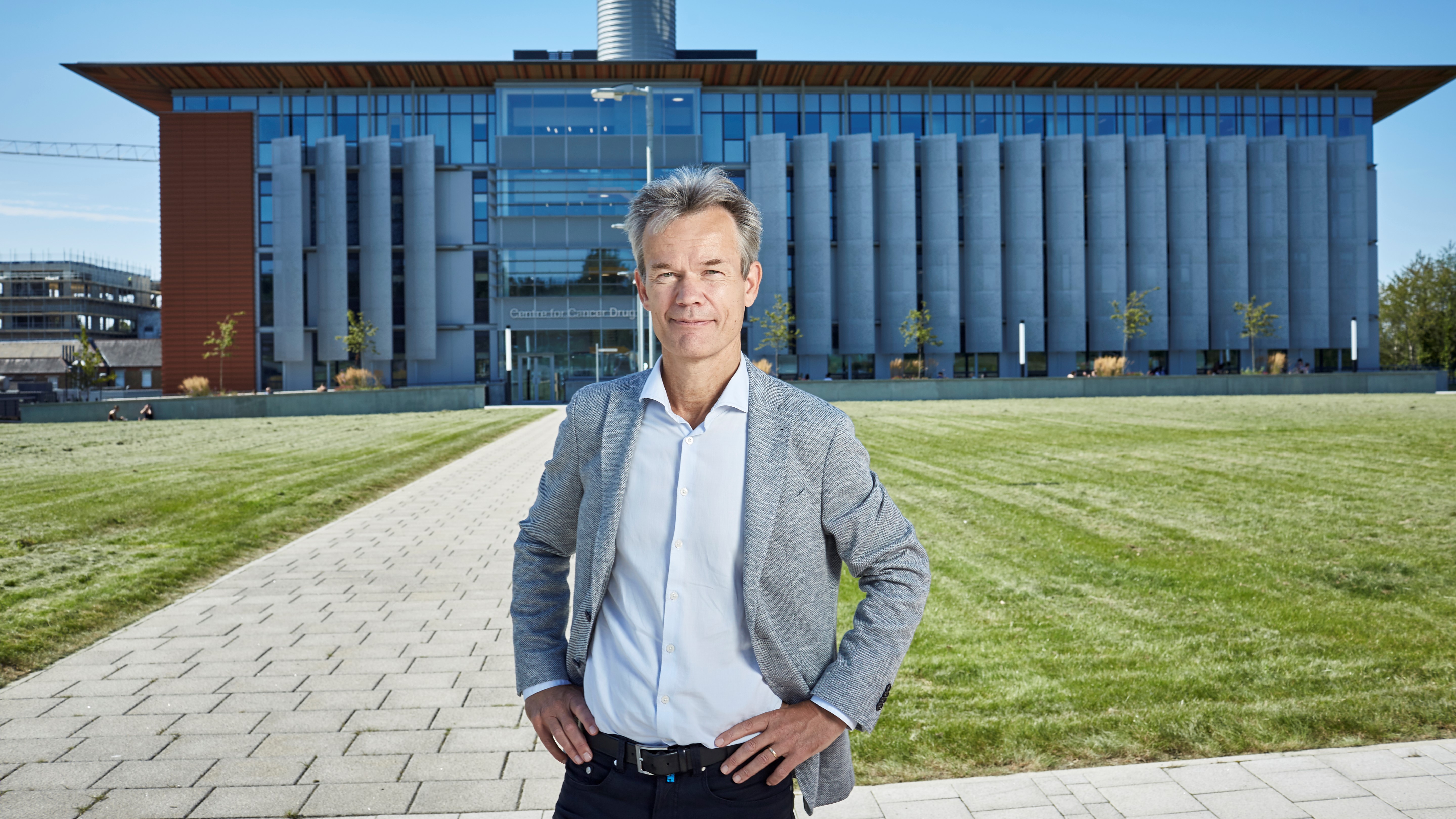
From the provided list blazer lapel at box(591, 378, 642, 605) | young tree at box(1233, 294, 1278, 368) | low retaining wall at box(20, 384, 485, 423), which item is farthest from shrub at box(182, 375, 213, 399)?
young tree at box(1233, 294, 1278, 368)

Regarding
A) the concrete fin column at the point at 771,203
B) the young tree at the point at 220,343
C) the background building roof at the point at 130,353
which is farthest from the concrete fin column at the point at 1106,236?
the background building roof at the point at 130,353

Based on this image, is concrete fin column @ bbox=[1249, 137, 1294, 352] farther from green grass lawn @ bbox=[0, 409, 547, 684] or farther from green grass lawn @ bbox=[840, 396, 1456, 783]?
green grass lawn @ bbox=[0, 409, 547, 684]

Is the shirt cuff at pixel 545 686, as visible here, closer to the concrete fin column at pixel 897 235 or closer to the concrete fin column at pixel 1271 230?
the concrete fin column at pixel 897 235

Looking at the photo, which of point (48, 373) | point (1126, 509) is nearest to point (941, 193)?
point (1126, 509)

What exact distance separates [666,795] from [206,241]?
64.6 meters

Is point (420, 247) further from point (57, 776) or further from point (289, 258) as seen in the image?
point (57, 776)

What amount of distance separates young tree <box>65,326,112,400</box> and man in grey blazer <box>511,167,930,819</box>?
86.7m

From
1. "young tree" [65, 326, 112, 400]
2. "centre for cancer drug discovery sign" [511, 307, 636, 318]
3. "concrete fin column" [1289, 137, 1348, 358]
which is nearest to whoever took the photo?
"centre for cancer drug discovery sign" [511, 307, 636, 318]

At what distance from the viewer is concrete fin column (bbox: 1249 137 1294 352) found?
6116 centimetres

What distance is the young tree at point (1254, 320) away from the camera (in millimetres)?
58031

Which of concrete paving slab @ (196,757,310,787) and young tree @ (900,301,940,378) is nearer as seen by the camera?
concrete paving slab @ (196,757,310,787)

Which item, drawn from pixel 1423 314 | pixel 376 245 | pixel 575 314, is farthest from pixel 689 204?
pixel 1423 314

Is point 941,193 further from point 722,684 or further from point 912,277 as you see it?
point 722,684

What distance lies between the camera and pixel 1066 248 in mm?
60188
